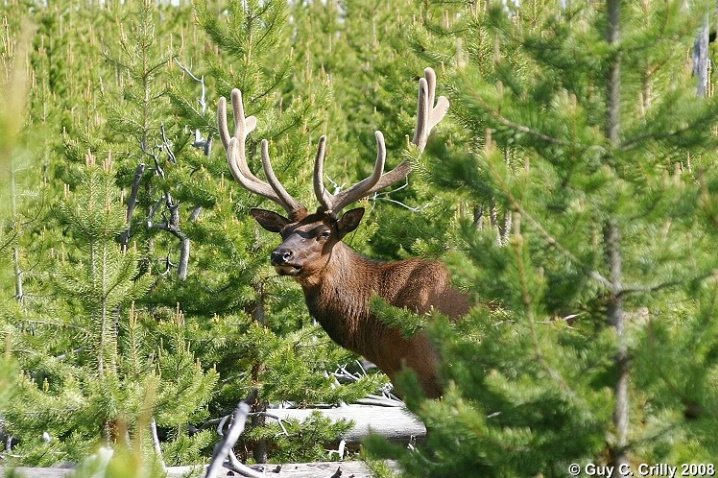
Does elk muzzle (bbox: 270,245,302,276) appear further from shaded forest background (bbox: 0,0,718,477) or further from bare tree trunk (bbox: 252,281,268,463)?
bare tree trunk (bbox: 252,281,268,463)

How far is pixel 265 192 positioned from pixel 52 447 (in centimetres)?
244

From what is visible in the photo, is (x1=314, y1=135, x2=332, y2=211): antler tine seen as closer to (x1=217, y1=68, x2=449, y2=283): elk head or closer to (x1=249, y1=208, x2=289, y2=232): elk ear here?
(x1=217, y1=68, x2=449, y2=283): elk head

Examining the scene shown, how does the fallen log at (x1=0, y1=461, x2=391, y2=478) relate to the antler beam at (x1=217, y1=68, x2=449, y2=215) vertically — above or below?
below

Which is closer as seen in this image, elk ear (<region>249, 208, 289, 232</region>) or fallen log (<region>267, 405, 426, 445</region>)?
elk ear (<region>249, 208, 289, 232</region>)

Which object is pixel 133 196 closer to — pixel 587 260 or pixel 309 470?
pixel 309 470

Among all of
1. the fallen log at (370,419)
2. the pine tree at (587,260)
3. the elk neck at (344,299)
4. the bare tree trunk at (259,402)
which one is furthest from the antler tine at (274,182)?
the pine tree at (587,260)

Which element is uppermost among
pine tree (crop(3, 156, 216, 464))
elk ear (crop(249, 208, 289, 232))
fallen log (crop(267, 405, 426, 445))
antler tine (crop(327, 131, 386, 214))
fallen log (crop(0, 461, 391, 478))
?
antler tine (crop(327, 131, 386, 214))

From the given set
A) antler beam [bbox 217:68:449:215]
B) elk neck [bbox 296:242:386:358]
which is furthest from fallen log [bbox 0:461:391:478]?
antler beam [bbox 217:68:449:215]

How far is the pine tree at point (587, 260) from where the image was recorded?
12.3 ft

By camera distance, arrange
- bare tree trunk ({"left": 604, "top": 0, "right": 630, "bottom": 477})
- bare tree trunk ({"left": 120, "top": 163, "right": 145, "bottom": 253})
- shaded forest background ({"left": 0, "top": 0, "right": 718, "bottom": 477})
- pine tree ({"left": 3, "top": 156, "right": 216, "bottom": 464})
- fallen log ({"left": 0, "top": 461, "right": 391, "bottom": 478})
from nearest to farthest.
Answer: shaded forest background ({"left": 0, "top": 0, "right": 718, "bottom": 477}) → bare tree trunk ({"left": 604, "top": 0, "right": 630, "bottom": 477}) → pine tree ({"left": 3, "top": 156, "right": 216, "bottom": 464}) → fallen log ({"left": 0, "top": 461, "right": 391, "bottom": 478}) → bare tree trunk ({"left": 120, "top": 163, "right": 145, "bottom": 253})

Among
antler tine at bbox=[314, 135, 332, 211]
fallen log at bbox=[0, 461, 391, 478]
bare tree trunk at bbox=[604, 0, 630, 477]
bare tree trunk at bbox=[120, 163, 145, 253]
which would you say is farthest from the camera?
bare tree trunk at bbox=[120, 163, 145, 253]

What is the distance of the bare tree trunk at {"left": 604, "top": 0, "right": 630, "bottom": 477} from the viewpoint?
3945mm

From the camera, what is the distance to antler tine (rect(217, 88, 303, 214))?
23.8ft

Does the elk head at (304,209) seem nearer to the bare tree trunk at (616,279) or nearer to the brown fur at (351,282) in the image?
the brown fur at (351,282)
